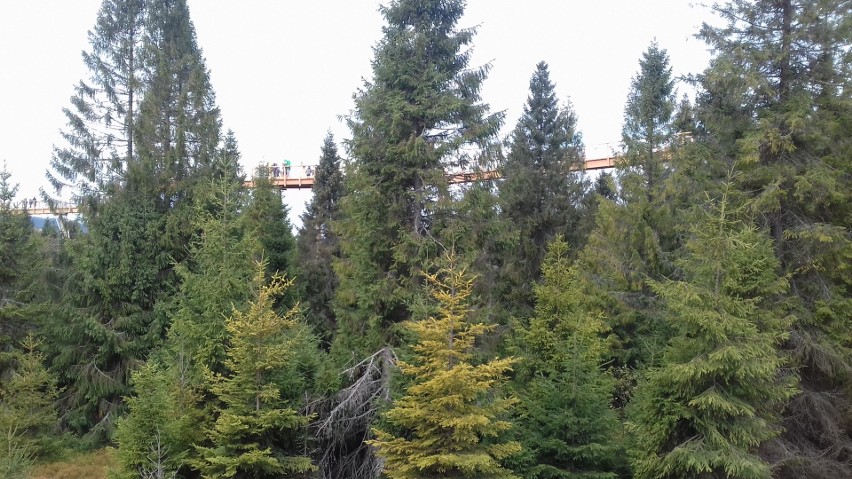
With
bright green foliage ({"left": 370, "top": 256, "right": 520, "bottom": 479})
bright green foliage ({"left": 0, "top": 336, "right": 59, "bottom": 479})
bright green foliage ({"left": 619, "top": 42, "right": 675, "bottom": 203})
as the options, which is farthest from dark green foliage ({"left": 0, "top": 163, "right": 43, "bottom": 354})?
bright green foliage ({"left": 619, "top": 42, "right": 675, "bottom": 203})

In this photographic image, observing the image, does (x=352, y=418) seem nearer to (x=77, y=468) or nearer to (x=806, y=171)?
(x=77, y=468)

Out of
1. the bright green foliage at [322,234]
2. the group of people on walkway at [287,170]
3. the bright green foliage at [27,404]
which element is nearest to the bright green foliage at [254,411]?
the bright green foliage at [27,404]

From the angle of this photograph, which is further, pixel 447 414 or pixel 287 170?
pixel 287 170

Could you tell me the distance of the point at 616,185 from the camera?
62.5 ft

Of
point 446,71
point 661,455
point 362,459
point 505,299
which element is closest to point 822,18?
point 446,71

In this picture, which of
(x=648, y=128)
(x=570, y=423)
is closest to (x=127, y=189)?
(x=570, y=423)

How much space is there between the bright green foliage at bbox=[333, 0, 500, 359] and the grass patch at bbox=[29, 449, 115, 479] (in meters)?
8.97

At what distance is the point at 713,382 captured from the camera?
9.52m

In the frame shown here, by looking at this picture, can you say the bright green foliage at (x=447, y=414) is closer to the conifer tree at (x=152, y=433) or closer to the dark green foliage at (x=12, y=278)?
the conifer tree at (x=152, y=433)

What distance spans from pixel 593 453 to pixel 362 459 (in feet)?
16.3

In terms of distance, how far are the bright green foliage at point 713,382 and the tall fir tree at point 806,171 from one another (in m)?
2.13

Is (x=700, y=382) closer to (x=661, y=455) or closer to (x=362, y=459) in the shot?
(x=661, y=455)

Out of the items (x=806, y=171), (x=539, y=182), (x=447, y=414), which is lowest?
(x=447, y=414)

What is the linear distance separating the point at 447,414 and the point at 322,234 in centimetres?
1910
